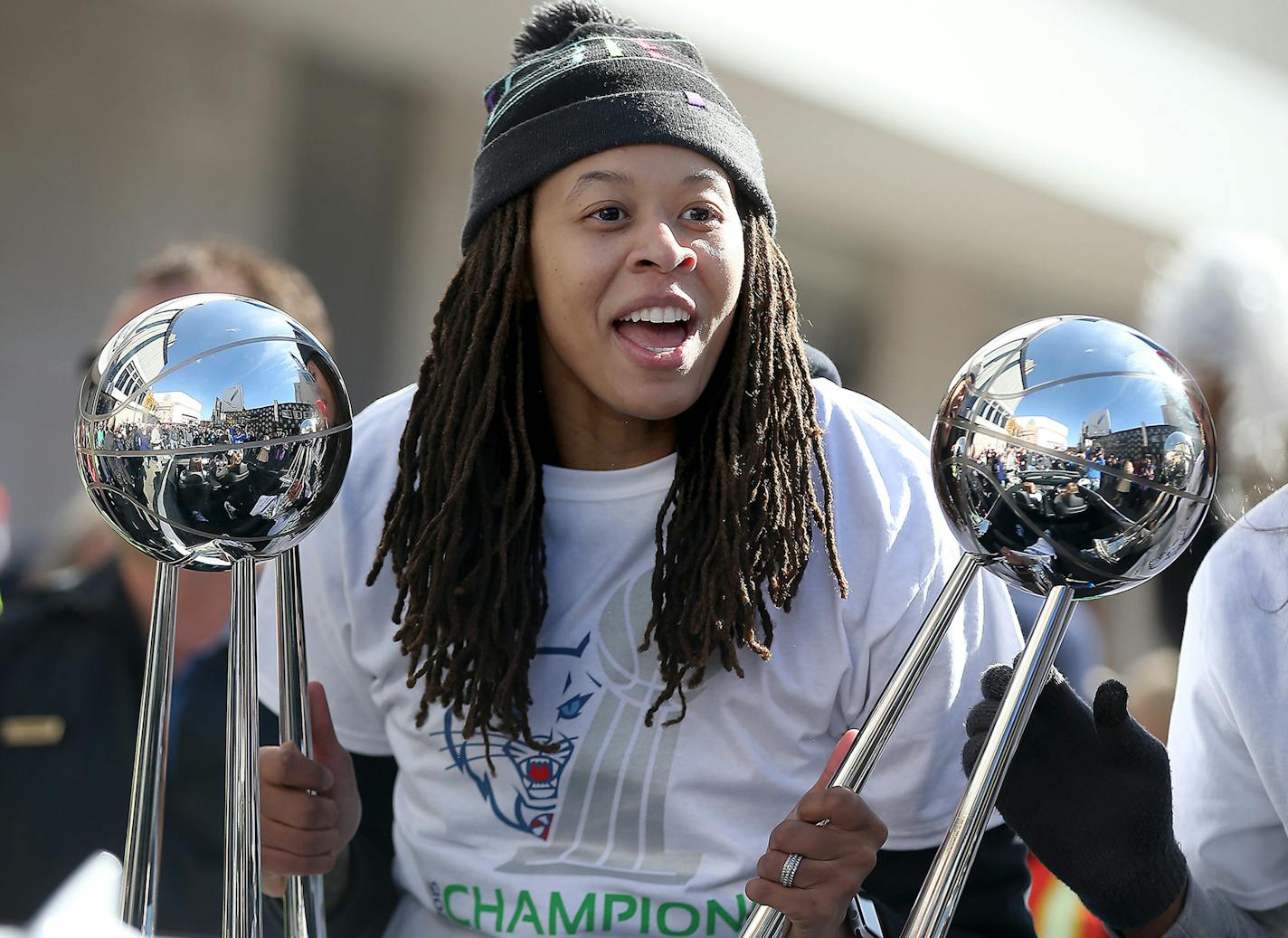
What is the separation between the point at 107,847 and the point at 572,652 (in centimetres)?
125

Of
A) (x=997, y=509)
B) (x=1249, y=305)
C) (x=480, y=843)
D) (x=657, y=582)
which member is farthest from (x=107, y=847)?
(x=1249, y=305)

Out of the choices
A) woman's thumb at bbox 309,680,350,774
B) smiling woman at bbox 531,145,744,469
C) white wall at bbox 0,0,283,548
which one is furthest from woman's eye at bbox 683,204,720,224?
white wall at bbox 0,0,283,548

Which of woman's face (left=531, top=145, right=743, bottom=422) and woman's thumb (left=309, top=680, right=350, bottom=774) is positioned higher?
woman's face (left=531, top=145, right=743, bottom=422)

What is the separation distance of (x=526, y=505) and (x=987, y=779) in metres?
0.67

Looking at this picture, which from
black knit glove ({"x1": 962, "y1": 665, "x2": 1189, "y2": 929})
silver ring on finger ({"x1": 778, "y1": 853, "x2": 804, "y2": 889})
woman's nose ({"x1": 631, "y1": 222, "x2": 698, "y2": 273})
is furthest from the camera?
woman's nose ({"x1": 631, "y1": 222, "x2": 698, "y2": 273})

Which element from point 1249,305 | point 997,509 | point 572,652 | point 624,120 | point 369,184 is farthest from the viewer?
point 369,184

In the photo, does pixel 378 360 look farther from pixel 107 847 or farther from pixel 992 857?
pixel 992 857

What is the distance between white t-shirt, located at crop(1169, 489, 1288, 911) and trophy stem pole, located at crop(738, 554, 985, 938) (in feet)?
1.59

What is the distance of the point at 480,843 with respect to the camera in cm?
188

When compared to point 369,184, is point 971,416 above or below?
above

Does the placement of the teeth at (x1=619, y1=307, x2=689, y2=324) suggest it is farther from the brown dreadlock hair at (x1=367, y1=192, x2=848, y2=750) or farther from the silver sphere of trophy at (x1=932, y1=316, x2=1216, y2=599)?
the silver sphere of trophy at (x1=932, y1=316, x2=1216, y2=599)

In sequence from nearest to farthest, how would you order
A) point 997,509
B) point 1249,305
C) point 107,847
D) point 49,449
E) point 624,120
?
point 997,509 → point 624,120 → point 107,847 → point 1249,305 → point 49,449

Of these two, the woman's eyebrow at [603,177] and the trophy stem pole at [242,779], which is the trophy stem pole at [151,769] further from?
the woman's eyebrow at [603,177]

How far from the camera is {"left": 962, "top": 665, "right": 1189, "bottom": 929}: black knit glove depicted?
1.57 m
